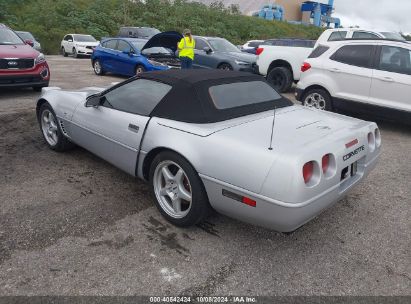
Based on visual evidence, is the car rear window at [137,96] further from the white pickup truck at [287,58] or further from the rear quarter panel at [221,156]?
the white pickup truck at [287,58]

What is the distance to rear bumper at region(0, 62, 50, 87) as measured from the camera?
8.12 metres

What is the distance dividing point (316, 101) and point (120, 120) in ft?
16.2

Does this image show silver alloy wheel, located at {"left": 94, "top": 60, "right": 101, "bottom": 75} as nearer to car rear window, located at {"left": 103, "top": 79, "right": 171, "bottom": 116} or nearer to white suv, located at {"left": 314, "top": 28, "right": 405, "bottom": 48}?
white suv, located at {"left": 314, "top": 28, "right": 405, "bottom": 48}

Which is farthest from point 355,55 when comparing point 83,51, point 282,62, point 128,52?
point 83,51

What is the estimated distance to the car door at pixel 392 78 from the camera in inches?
249

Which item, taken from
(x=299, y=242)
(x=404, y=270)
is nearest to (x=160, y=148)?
(x=299, y=242)

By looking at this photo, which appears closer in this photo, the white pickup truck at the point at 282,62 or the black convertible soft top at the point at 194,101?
the black convertible soft top at the point at 194,101

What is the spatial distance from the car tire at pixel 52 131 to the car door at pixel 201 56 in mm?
7545

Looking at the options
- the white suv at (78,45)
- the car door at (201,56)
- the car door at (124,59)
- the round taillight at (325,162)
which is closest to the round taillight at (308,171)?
the round taillight at (325,162)

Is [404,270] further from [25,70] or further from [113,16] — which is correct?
[113,16]

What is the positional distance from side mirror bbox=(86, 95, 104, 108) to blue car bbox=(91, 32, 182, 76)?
258 inches

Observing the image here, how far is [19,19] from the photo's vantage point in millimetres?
28047

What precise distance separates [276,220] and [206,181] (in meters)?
0.65

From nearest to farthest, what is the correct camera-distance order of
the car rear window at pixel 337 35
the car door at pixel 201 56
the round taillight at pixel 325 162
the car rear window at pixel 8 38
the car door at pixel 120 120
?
the round taillight at pixel 325 162 < the car door at pixel 120 120 < the car rear window at pixel 8 38 < the car rear window at pixel 337 35 < the car door at pixel 201 56
